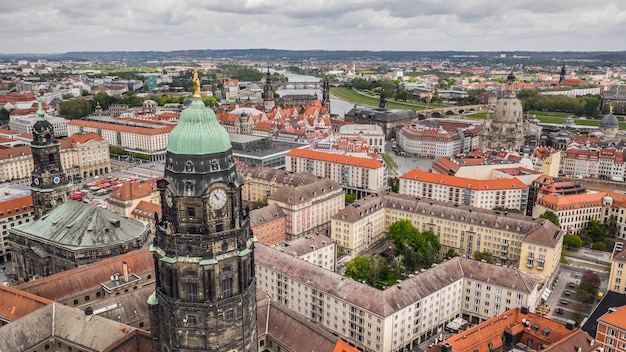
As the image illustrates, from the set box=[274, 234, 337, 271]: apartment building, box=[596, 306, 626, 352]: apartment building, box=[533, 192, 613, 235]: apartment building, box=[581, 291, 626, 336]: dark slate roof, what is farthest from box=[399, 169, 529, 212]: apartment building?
box=[596, 306, 626, 352]: apartment building

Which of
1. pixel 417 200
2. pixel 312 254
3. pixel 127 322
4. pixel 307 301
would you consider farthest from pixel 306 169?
pixel 127 322

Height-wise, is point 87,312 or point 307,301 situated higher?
point 87,312

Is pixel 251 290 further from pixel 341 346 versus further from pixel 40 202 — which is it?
pixel 40 202

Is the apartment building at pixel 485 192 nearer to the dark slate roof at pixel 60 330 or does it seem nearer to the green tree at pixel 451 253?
the green tree at pixel 451 253

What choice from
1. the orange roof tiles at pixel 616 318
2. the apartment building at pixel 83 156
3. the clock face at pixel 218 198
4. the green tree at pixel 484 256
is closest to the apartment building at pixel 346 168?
the green tree at pixel 484 256

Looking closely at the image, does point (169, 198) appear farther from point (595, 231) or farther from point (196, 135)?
point (595, 231)

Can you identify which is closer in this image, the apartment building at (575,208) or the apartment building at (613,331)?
the apartment building at (613,331)

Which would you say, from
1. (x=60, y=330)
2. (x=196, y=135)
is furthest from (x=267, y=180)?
(x=196, y=135)
